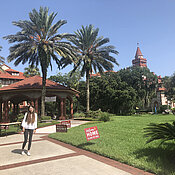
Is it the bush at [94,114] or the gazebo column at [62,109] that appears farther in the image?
the gazebo column at [62,109]

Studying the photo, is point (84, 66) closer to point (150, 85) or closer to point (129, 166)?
point (129, 166)

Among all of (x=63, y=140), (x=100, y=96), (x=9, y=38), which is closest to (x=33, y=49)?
(x=9, y=38)

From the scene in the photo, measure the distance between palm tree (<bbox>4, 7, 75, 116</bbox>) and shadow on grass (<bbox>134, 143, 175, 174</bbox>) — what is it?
19.1 m

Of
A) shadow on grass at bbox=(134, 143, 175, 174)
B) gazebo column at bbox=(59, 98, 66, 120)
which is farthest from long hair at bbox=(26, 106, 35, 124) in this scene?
gazebo column at bbox=(59, 98, 66, 120)

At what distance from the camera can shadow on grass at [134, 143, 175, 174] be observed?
484cm

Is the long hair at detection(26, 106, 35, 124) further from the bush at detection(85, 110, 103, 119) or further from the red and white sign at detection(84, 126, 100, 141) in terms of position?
the bush at detection(85, 110, 103, 119)

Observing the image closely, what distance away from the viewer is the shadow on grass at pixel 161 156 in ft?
15.9

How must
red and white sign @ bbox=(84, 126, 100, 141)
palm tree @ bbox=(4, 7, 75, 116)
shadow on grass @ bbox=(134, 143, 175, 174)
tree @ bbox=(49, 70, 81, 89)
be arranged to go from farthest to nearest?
tree @ bbox=(49, 70, 81, 89)
palm tree @ bbox=(4, 7, 75, 116)
red and white sign @ bbox=(84, 126, 100, 141)
shadow on grass @ bbox=(134, 143, 175, 174)

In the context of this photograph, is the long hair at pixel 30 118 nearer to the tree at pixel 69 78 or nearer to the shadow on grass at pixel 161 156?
the shadow on grass at pixel 161 156

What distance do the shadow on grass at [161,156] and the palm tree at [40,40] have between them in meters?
19.1

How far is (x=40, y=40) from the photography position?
2470cm

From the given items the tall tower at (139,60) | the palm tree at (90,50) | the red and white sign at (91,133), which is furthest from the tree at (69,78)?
the tall tower at (139,60)

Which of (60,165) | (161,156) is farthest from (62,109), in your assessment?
(161,156)

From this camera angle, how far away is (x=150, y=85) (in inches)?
2539
